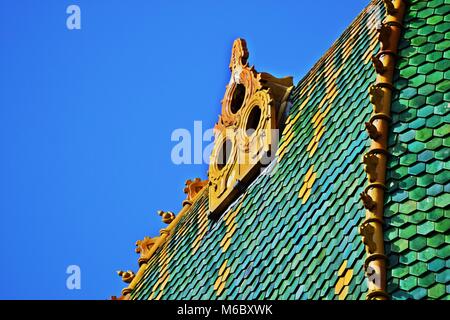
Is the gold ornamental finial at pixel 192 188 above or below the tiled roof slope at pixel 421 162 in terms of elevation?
above

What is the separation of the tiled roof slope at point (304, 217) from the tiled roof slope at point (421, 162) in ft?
2.42

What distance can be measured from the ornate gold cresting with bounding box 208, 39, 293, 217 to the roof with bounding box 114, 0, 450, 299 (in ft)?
0.96

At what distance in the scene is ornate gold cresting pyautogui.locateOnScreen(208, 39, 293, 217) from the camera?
56906 millimetres

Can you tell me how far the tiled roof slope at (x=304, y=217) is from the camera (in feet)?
166

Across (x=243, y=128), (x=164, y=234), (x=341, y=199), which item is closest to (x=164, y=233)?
(x=164, y=234)

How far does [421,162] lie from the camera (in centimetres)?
5000

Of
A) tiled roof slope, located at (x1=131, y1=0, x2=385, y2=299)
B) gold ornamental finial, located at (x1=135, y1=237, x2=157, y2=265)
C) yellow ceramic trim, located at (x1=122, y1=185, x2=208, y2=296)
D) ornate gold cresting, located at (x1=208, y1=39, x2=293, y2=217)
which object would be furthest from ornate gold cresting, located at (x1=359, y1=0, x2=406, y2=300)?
gold ornamental finial, located at (x1=135, y1=237, x2=157, y2=265)

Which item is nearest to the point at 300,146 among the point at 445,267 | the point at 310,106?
the point at 310,106

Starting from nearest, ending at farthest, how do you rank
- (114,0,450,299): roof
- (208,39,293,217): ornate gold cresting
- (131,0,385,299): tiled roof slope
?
1. (114,0,450,299): roof
2. (131,0,385,299): tiled roof slope
3. (208,39,293,217): ornate gold cresting

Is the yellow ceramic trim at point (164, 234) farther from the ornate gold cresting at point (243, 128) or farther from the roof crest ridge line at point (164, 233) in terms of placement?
the ornate gold cresting at point (243, 128)

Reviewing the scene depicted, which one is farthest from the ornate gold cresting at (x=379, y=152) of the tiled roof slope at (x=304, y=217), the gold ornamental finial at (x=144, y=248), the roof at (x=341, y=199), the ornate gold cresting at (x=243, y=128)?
the gold ornamental finial at (x=144, y=248)

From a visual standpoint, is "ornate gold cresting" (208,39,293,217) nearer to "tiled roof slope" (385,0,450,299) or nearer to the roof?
the roof

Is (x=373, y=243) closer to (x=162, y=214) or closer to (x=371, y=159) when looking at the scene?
(x=371, y=159)
